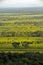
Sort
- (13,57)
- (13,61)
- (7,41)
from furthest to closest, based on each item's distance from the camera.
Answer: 1. (7,41)
2. (13,57)
3. (13,61)

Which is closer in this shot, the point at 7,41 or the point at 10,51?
the point at 10,51

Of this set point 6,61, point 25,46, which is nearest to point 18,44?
point 25,46

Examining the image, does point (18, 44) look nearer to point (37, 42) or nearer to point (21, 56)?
point (37, 42)

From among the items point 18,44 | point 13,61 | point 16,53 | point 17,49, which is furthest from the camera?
point 18,44

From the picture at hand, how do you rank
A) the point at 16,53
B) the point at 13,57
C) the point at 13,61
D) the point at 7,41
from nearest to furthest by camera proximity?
the point at 13,61
the point at 13,57
the point at 16,53
the point at 7,41

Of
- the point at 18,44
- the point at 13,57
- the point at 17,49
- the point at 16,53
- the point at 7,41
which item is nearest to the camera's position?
the point at 13,57

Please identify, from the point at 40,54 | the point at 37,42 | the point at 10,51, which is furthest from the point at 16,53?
the point at 37,42

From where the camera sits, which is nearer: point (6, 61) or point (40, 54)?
point (6, 61)

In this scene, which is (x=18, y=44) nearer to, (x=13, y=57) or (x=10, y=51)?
(x=10, y=51)

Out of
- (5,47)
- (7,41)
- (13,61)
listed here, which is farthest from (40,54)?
(7,41)
